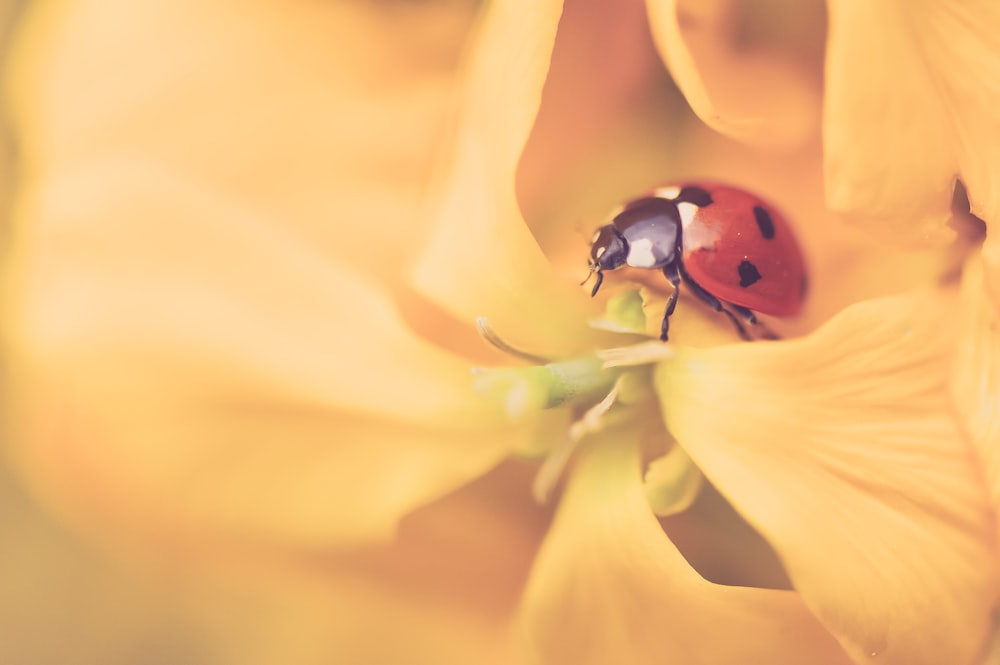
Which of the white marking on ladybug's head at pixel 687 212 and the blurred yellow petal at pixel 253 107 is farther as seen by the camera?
the blurred yellow petal at pixel 253 107

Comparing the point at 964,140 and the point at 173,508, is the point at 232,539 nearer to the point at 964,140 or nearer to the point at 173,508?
the point at 173,508

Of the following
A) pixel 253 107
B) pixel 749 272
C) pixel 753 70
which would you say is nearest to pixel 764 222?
pixel 749 272

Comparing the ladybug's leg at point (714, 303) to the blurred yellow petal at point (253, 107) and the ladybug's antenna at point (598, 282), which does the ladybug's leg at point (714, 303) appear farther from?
the blurred yellow petal at point (253, 107)

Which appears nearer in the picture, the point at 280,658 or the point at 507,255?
the point at 507,255

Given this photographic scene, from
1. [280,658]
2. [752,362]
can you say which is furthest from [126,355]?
[752,362]

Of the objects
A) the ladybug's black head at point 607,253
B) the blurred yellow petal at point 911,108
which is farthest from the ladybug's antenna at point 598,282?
the blurred yellow petal at point 911,108

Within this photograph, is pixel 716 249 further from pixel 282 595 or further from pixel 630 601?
pixel 282 595

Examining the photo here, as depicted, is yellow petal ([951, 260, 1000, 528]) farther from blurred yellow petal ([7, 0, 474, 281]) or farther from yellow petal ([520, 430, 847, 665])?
blurred yellow petal ([7, 0, 474, 281])
